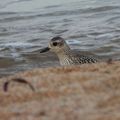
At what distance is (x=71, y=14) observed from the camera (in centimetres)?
1700

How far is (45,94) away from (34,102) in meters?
0.18

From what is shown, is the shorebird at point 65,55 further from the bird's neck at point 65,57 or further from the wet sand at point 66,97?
the wet sand at point 66,97

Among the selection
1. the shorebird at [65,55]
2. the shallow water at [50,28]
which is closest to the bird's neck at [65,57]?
the shorebird at [65,55]

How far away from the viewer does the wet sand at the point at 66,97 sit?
333 cm

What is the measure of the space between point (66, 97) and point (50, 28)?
37.5 ft

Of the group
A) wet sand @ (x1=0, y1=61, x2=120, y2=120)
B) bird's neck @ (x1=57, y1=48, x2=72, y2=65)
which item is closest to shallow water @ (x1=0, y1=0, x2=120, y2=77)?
bird's neck @ (x1=57, y1=48, x2=72, y2=65)

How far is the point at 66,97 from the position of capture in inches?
145

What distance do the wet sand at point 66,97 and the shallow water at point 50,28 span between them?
635 cm

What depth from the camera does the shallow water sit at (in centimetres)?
1188

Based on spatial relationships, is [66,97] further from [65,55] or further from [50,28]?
[50,28]

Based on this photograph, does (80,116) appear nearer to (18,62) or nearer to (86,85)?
(86,85)

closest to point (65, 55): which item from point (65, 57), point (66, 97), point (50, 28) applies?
point (65, 57)

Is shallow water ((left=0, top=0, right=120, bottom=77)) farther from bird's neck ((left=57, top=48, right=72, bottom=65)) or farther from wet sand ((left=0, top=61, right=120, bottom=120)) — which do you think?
wet sand ((left=0, top=61, right=120, bottom=120))

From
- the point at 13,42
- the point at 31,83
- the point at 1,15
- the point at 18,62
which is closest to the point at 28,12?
the point at 1,15
